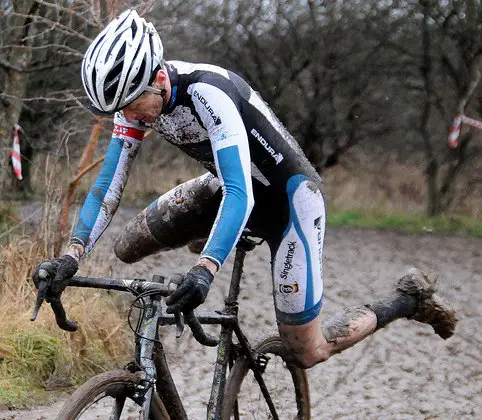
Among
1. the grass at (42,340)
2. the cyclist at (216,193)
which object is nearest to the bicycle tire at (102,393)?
the cyclist at (216,193)

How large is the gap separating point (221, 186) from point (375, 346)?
4.51 metres

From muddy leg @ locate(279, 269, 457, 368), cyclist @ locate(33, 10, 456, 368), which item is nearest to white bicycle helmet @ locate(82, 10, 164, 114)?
cyclist @ locate(33, 10, 456, 368)

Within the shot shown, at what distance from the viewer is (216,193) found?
4.52m

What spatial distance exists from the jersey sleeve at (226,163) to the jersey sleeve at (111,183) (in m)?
0.44

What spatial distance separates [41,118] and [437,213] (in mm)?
5945

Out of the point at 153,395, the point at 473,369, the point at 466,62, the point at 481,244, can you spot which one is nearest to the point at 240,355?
the point at 153,395

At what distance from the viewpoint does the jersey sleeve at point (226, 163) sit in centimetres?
369

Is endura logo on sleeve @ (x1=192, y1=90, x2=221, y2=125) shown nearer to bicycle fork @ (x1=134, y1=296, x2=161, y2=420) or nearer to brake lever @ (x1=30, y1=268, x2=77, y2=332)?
bicycle fork @ (x1=134, y1=296, x2=161, y2=420)

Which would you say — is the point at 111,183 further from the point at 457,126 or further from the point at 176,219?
the point at 457,126

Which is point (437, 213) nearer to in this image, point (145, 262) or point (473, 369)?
point (145, 262)

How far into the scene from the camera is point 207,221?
15.2 ft

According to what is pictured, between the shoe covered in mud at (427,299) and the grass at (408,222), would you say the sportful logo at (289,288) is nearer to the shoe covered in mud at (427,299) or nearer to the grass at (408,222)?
the shoe covered in mud at (427,299)

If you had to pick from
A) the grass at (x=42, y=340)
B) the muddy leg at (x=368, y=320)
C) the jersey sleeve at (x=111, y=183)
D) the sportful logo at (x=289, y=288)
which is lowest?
the grass at (x=42, y=340)

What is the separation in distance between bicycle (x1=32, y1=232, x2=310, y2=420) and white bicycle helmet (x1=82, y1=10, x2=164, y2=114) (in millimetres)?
712
